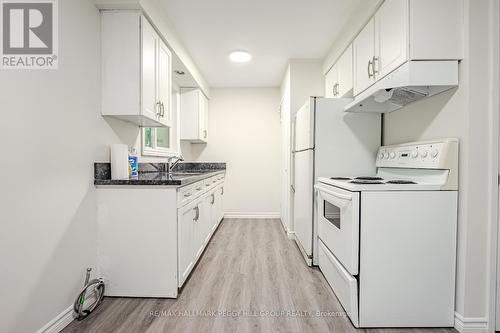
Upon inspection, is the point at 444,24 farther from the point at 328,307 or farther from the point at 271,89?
the point at 271,89

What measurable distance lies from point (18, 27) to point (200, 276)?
82.8 inches

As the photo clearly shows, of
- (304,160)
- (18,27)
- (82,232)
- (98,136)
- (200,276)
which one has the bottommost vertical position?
(200,276)

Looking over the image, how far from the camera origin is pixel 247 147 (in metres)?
4.55

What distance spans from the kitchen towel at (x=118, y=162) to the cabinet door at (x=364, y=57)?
2052mm

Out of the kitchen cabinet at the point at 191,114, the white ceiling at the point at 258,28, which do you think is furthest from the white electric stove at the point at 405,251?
the kitchen cabinet at the point at 191,114

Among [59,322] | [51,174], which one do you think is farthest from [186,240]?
[51,174]

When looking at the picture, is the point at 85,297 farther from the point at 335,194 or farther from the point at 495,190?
the point at 495,190

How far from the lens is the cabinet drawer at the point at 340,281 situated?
1.51 m

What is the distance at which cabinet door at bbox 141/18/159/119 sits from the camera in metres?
1.93

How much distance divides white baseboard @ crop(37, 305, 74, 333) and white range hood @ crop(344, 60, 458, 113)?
2.46 meters

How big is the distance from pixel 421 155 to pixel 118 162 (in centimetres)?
223

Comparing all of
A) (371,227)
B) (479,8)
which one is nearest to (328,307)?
(371,227)

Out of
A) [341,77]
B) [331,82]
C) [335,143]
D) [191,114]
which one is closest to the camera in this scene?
[335,143]

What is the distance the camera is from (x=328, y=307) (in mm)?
1719
